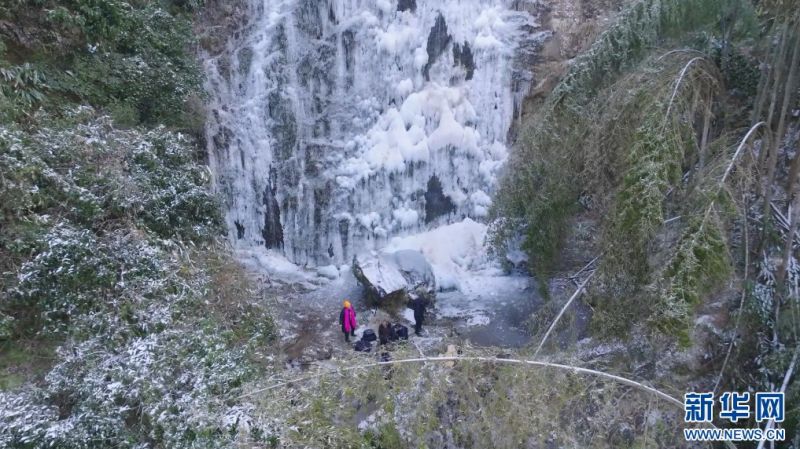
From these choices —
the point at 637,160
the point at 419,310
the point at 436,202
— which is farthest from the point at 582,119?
the point at 436,202

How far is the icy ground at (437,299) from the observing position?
845 cm

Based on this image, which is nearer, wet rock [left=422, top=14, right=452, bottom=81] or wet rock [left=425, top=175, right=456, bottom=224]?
wet rock [left=422, top=14, right=452, bottom=81]

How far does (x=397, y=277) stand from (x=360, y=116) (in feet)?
11.2

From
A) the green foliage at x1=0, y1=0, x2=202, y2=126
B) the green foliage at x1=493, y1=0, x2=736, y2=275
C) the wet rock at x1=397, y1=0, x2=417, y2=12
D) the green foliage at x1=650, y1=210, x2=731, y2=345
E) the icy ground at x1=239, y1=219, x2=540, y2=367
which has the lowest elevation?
the icy ground at x1=239, y1=219, x2=540, y2=367

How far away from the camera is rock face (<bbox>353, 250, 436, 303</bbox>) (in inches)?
365

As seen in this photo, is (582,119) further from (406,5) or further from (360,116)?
(406,5)

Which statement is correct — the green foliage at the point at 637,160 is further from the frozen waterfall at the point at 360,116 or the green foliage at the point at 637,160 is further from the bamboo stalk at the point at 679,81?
the frozen waterfall at the point at 360,116

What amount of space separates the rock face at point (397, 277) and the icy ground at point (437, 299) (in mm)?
268

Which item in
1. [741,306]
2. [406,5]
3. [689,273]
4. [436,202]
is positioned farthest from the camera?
[436,202]

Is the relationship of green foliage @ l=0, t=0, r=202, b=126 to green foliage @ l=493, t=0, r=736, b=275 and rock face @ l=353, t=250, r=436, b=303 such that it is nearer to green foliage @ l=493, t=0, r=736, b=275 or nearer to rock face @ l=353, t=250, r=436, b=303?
rock face @ l=353, t=250, r=436, b=303

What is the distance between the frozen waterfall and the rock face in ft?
2.76

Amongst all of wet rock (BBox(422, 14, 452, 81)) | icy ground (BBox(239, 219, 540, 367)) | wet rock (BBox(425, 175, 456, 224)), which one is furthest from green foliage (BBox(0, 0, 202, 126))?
wet rock (BBox(425, 175, 456, 224))

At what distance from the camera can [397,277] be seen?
9.50 meters

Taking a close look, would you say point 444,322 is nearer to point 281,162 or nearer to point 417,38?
point 281,162
